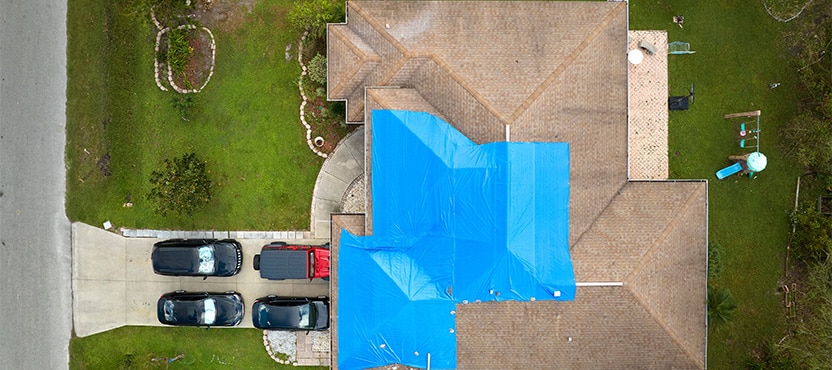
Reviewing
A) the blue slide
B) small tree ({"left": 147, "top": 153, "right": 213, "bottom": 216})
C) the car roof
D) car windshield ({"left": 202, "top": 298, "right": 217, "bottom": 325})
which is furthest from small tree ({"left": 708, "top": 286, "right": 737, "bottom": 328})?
small tree ({"left": 147, "top": 153, "right": 213, "bottom": 216})

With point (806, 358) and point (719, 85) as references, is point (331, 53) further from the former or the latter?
point (806, 358)

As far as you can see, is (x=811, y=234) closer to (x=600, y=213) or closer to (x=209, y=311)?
(x=600, y=213)

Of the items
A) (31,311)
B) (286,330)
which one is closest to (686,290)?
(286,330)

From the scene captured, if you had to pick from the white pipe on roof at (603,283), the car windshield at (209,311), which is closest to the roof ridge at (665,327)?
the white pipe on roof at (603,283)

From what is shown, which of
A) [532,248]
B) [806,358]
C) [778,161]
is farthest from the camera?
[778,161]

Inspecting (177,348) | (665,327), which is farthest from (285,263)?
(665,327)

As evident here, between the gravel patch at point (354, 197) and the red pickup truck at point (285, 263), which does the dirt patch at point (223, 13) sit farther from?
the red pickup truck at point (285, 263)
